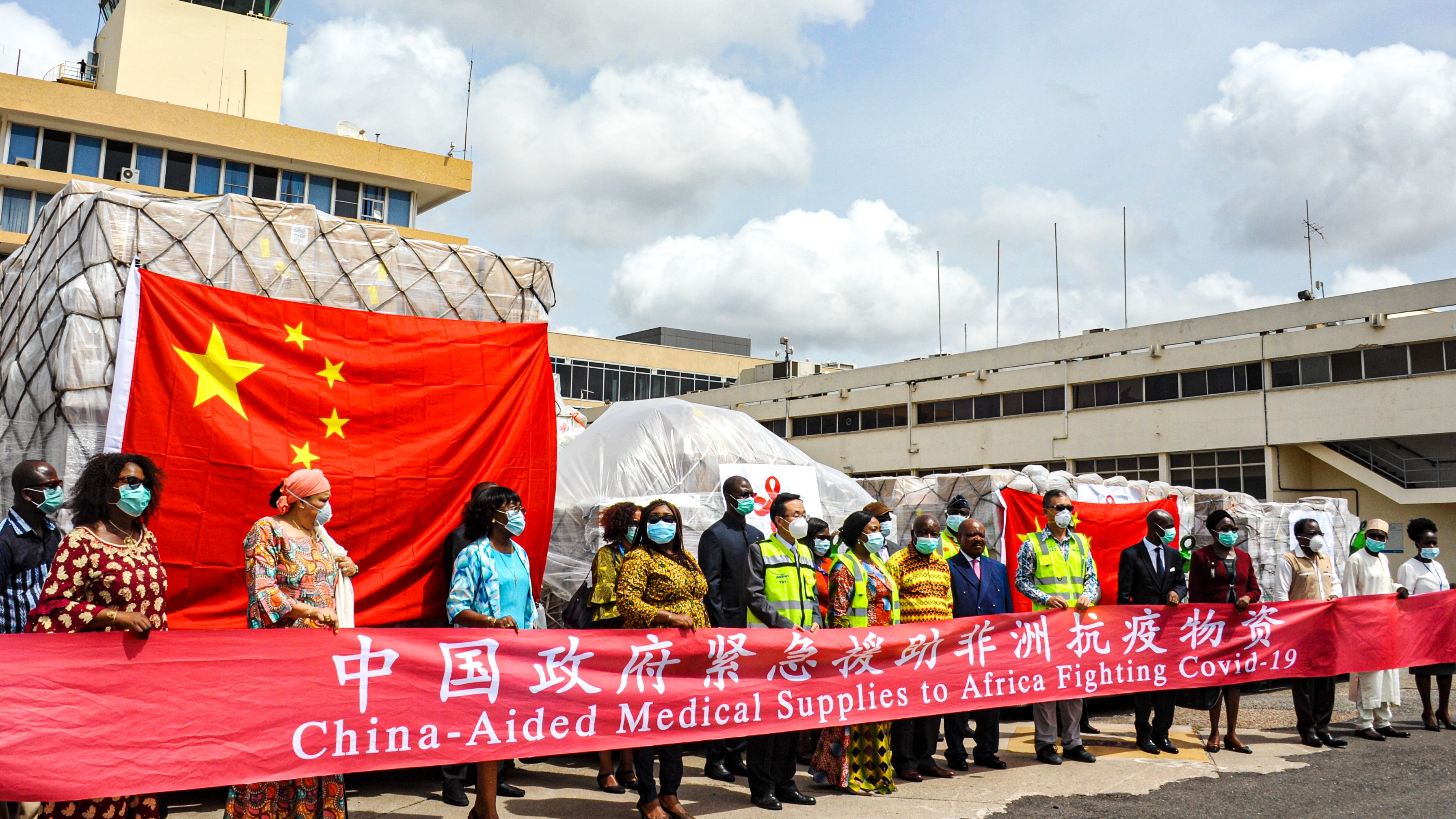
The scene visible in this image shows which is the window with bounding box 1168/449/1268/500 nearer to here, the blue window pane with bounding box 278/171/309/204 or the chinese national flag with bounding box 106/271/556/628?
the chinese national flag with bounding box 106/271/556/628

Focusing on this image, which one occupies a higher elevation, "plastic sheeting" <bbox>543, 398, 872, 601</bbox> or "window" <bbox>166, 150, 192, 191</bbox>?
"window" <bbox>166, 150, 192, 191</bbox>

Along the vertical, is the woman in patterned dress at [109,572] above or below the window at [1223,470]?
below

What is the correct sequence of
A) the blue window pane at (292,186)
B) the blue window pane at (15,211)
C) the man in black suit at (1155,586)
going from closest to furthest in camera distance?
1. the man in black suit at (1155,586)
2. the blue window pane at (15,211)
3. the blue window pane at (292,186)

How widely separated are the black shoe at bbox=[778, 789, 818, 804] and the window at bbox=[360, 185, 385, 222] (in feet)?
112

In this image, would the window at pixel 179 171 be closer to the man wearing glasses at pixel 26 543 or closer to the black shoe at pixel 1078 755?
the man wearing glasses at pixel 26 543

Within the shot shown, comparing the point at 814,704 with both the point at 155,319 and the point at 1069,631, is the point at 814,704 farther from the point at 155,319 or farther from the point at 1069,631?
the point at 155,319

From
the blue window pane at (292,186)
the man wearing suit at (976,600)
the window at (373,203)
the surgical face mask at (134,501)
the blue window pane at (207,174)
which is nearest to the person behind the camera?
the surgical face mask at (134,501)

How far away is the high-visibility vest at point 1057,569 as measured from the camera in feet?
26.2

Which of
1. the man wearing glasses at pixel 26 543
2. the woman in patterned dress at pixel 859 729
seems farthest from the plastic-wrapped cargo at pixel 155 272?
the woman in patterned dress at pixel 859 729

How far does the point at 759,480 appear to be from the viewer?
34.9 ft

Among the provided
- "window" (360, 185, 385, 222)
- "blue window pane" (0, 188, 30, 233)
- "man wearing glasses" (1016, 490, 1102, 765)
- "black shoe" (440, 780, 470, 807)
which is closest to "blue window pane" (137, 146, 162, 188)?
"blue window pane" (0, 188, 30, 233)

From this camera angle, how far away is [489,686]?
538 centimetres

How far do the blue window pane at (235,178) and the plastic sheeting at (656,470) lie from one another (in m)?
27.9

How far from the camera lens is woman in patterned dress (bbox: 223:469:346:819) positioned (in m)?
4.82
